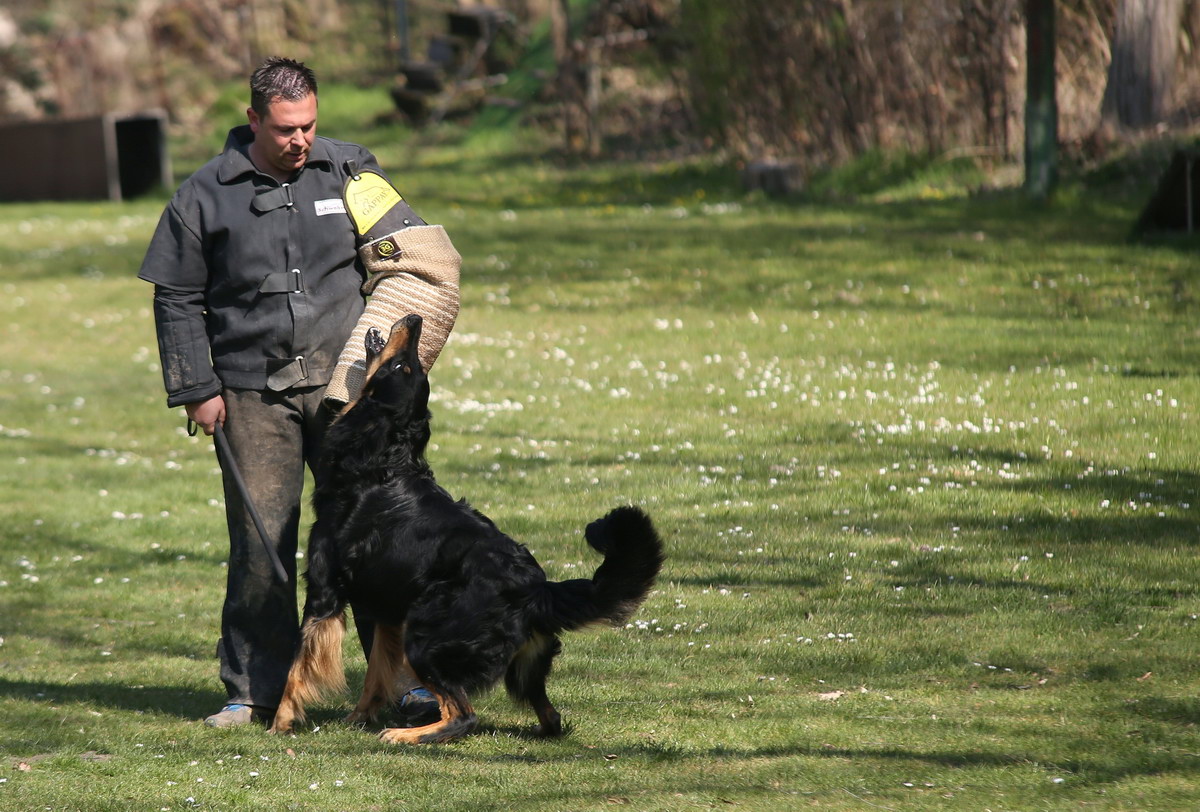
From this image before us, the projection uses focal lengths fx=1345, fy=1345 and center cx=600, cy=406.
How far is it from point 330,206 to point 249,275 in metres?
0.44

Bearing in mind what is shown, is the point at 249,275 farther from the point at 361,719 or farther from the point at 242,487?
the point at 361,719

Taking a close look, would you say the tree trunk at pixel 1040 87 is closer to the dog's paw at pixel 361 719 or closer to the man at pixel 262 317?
the man at pixel 262 317

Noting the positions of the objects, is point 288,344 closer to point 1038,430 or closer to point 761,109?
point 1038,430

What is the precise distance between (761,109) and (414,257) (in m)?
18.1

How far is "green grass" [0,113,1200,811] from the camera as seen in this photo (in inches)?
189

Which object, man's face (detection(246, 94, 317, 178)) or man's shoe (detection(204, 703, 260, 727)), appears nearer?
man's face (detection(246, 94, 317, 178))

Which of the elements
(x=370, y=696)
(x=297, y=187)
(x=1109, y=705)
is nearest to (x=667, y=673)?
(x=370, y=696)

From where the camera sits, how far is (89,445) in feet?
40.0


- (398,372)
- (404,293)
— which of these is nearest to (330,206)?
(404,293)

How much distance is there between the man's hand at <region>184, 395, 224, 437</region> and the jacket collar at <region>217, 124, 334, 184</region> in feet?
2.92

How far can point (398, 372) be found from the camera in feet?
17.1

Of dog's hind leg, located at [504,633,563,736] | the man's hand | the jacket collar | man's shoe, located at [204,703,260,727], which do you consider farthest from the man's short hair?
man's shoe, located at [204,703,260,727]

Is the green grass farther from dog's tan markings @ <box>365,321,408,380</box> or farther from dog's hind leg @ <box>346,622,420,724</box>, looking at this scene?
dog's tan markings @ <box>365,321,408,380</box>

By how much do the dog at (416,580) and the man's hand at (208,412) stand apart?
0.51 meters
